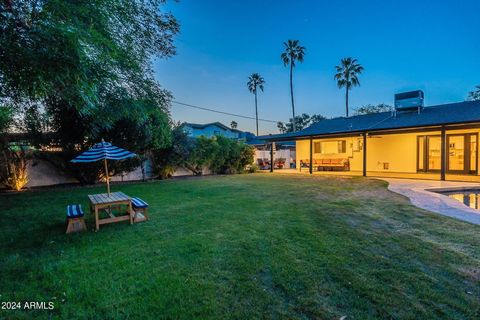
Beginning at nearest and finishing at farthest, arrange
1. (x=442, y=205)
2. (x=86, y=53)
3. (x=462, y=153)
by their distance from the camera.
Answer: (x=86, y=53) → (x=442, y=205) → (x=462, y=153)

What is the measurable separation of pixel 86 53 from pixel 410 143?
16.4 meters

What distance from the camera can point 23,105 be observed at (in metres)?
7.01

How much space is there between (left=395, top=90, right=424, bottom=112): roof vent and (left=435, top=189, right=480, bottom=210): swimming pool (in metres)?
7.55

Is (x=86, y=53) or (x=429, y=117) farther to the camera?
(x=429, y=117)

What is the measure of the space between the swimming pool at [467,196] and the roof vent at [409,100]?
7546 millimetres

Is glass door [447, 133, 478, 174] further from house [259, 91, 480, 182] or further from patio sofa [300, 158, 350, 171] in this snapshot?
patio sofa [300, 158, 350, 171]

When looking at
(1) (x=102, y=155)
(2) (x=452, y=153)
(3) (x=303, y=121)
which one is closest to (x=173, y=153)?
(1) (x=102, y=155)

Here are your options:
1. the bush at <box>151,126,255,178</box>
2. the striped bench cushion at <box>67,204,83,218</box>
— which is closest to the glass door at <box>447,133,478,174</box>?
the bush at <box>151,126,255,178</box>

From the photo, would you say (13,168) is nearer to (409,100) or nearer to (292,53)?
(409,100)

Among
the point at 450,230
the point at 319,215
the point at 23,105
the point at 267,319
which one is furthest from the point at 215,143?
the point at 267,319

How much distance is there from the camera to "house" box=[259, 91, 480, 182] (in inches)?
451

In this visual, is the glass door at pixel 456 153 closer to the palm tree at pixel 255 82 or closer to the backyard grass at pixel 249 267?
the backyard grass at pixel 249 267

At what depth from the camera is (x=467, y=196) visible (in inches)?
316

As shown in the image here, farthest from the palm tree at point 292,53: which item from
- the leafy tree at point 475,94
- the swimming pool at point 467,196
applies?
the swimming pool at point 467,196
